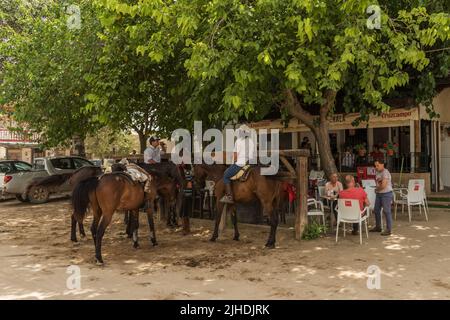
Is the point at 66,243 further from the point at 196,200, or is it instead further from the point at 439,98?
the point at 439,98

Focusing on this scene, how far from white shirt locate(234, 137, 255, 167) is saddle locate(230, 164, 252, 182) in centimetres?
10

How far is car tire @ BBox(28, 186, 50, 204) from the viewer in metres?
17.2

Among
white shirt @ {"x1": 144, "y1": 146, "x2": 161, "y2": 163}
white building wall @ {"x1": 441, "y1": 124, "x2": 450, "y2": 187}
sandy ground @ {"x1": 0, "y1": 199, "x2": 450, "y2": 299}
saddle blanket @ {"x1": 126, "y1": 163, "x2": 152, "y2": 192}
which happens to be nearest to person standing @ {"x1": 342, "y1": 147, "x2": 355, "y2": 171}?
white building wall @ {"x1": 441, "y1": 124, "x2": 450, "y2": 187}

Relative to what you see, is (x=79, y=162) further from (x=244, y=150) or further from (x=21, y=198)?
(x=244, y=150)

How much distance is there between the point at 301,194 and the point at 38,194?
40.9 feet

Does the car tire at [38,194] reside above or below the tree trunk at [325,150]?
below

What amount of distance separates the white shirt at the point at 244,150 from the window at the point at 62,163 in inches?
453

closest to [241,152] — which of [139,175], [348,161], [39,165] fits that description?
[139,175]

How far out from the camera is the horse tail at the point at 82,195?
8219 mm

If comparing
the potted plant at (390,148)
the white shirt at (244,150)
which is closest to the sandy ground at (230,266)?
the white shirt at (244,150)

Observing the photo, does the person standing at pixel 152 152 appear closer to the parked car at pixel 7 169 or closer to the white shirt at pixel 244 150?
the white shirt at pixel 244 150

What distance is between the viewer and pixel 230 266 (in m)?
7.28
